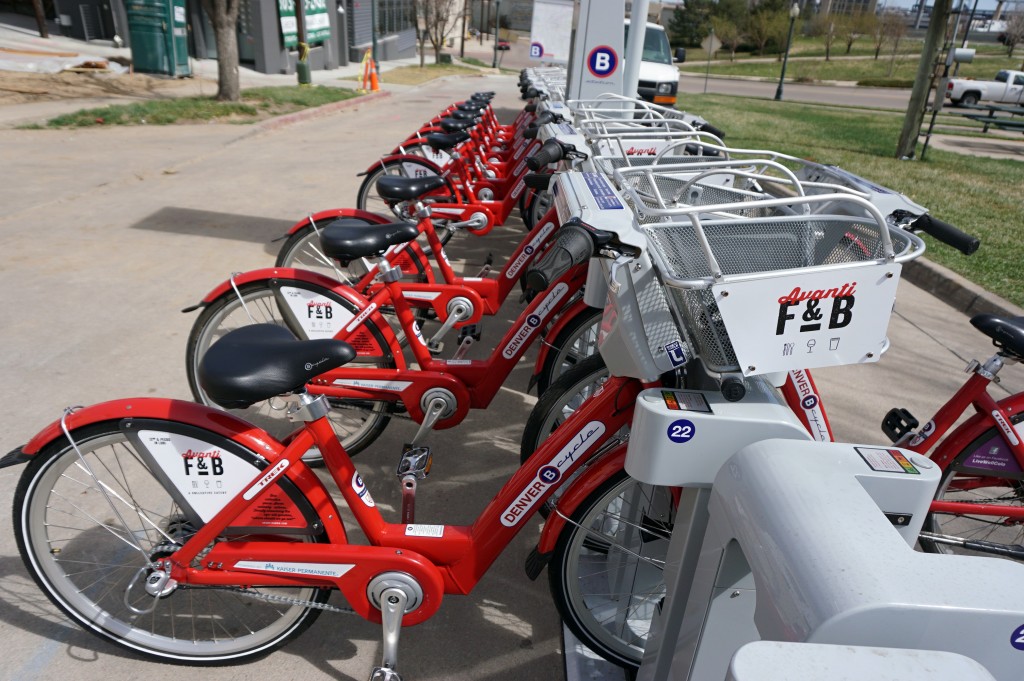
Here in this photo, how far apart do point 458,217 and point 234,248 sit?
215 centimetres

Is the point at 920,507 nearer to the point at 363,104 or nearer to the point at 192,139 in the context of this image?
the point at 192,139

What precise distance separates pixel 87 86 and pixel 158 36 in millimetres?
2665

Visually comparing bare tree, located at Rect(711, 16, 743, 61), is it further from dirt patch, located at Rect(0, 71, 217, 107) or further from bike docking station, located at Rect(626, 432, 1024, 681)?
bike docking station, located at Rect(626, 432, 1024, 681)

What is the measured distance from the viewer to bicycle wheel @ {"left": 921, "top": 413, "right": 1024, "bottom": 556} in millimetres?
2898

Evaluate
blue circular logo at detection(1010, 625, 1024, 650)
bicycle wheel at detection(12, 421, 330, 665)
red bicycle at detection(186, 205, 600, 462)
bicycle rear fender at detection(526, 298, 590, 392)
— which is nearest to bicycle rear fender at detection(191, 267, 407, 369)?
red bicycle at detection(186, 205, 600, 462)

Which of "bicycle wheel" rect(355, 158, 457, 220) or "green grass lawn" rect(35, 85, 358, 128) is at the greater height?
"bicycle wheel" rect(355, 158, 457, 220)

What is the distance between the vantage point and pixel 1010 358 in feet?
8.98

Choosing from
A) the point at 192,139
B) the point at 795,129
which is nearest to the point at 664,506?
the point at 192,139

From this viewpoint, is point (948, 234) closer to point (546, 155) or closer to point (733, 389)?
point (733, 389)

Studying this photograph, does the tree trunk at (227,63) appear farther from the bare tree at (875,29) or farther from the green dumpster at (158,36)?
the bare tree at (875,29)

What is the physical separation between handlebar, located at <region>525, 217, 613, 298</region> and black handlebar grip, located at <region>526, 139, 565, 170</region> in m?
1.73

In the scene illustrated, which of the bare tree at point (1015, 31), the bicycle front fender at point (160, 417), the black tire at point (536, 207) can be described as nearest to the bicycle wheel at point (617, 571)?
the bicycle front fender at point (160, 417)

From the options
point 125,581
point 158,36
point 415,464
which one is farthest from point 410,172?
point 158,36

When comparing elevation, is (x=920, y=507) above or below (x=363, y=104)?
above
